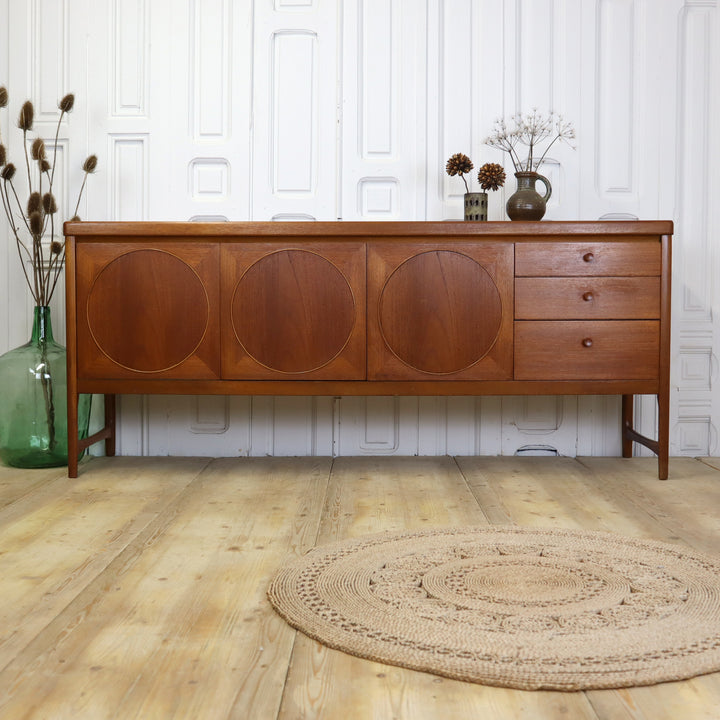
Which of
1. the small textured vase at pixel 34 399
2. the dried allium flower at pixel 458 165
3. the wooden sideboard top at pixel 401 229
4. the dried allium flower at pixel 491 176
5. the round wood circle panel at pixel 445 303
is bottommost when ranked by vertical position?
the small textured vase at pixel 34 399

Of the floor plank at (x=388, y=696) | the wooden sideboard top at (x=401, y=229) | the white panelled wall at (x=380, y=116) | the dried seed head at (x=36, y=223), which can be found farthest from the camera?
the white panelled wall at (x=380, y=116)

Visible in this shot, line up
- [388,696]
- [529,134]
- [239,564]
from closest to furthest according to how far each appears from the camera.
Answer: [388,696], [239,564], [529,134]

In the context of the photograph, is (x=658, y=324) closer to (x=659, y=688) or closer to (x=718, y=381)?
(x=718, y=381)

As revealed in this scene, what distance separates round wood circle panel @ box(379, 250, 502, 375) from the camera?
7.64ft

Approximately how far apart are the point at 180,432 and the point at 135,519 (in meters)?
0.93

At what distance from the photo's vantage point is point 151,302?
2.35m

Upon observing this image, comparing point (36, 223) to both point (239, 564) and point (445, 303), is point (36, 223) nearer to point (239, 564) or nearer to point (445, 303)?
point (445, 303)

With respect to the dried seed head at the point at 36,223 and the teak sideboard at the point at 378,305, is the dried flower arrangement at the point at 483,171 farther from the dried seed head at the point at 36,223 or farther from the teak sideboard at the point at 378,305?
the dried seed head at the point at 36,223

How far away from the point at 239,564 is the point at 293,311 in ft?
3.05

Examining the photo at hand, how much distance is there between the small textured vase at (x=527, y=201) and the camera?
2.55m

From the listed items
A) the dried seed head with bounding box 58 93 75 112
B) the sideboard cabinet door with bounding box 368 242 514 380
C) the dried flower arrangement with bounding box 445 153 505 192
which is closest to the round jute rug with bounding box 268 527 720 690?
the sideboard cabinet door with bounding box 368 242 514 380

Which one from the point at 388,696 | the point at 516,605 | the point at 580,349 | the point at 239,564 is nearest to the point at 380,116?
the point at 580,349

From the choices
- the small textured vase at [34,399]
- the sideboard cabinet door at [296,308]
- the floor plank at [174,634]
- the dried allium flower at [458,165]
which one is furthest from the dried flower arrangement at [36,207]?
the dried allium flower at [458,165]

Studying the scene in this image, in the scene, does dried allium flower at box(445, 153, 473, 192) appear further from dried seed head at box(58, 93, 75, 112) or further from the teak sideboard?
dried seed head at box(58, 93, 75, 112)
